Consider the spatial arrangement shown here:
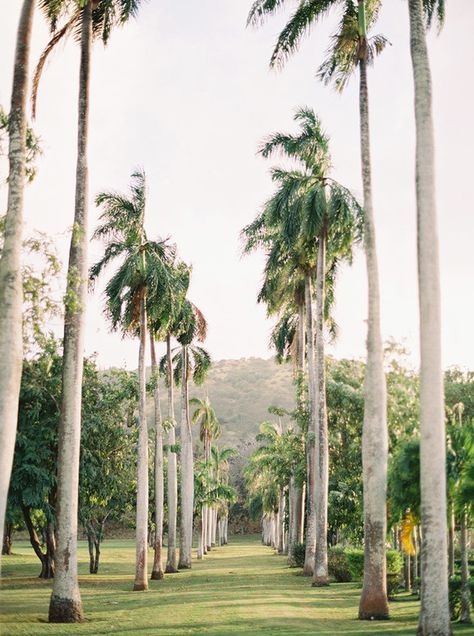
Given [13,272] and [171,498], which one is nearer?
[13,272]

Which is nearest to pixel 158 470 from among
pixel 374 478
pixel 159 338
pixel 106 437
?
pixel 106 437

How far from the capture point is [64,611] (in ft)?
59.0

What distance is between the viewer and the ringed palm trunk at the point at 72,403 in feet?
59.3

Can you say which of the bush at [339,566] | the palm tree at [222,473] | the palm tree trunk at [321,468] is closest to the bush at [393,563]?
the palm tree trunk at [321,468]

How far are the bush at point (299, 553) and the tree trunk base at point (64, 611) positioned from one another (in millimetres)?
25012

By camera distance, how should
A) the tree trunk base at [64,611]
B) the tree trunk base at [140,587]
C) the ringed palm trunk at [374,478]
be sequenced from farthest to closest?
1. the tree trunk base at [140,587]
2. the ringed palm trunk at [374,478]
3. the tree trunk base at [64,611]

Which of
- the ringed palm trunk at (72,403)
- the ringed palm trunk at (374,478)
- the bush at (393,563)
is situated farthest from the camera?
the bush at (393,563)

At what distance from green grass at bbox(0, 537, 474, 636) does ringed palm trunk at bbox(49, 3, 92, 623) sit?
2.40ft

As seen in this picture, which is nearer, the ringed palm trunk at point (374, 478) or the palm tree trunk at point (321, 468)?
→ the ringed palm trunk at point (374, 478)

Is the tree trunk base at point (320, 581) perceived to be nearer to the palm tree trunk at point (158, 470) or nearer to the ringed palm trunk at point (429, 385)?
the palm tree trunk at point (158, 470)

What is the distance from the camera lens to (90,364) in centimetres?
3519

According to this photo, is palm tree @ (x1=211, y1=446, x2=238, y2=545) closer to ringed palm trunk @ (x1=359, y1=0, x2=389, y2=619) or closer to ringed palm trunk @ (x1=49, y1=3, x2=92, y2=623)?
ringed palm trunk @ (x1=359, y1=0, x2=389, y2=619)

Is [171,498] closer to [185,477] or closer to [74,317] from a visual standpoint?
[185,477]

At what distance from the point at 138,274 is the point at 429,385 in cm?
1794
